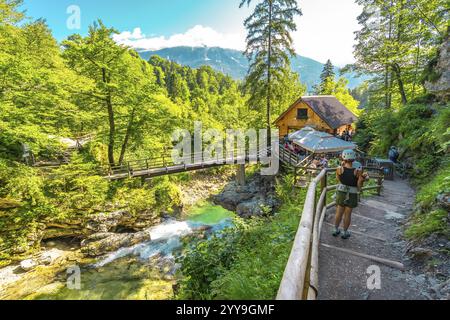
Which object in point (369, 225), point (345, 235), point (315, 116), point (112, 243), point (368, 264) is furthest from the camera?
point (315, 116)

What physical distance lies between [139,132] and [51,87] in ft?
17.7

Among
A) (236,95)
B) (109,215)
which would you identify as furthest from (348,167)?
(236,95)

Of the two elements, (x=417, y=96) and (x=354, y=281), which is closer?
(x=354, y=281)

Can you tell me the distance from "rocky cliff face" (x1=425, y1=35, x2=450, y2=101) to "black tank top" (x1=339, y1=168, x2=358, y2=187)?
915 centimetres

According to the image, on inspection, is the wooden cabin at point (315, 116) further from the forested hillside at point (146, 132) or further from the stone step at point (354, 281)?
the stone step at point (354, 281)

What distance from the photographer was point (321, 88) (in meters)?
40.8

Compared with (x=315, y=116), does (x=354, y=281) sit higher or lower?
lower

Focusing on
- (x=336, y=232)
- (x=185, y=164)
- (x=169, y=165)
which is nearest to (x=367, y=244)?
(x=336, y=232)

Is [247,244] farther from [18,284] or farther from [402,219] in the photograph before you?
[18,284]

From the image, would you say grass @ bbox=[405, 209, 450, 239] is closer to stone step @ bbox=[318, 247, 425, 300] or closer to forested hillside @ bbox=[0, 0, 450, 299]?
forested hillside @ bbox=[0, 0, 450, 299]

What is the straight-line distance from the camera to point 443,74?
32.8 feet

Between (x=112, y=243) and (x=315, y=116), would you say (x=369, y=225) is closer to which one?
(x=112, y=243)

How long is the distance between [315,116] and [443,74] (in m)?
13.4

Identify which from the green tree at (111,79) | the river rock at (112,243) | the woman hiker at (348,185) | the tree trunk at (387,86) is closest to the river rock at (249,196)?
the river rock at (112,243)
